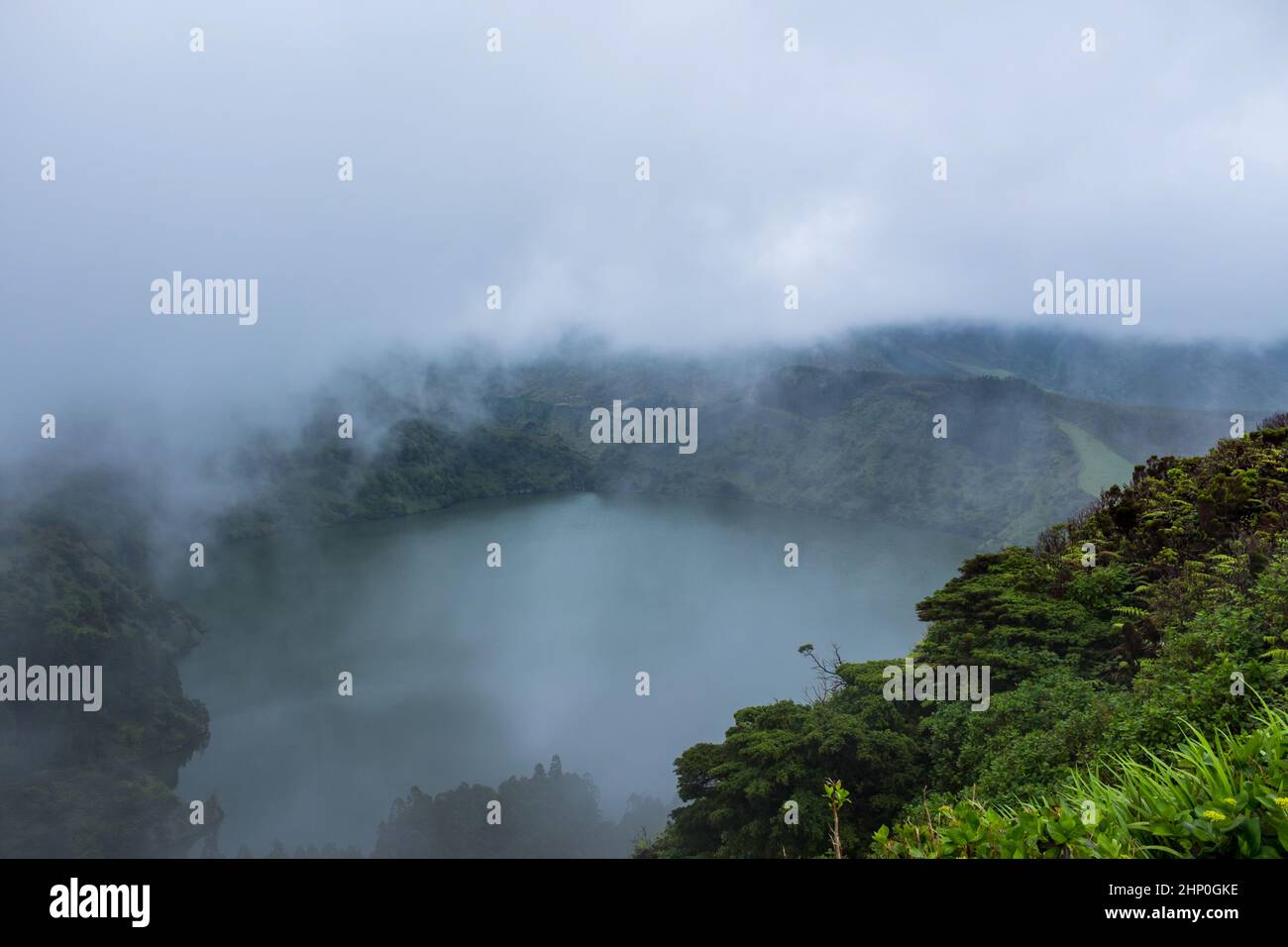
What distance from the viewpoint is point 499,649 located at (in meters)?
41.0

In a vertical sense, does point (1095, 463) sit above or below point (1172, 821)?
above

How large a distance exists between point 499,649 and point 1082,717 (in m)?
38.1

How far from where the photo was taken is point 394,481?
9288 cm

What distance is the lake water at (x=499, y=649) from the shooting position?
27406 mm

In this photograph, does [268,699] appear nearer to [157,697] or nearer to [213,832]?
[157,697]

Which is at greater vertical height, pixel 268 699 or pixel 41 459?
pixel 41 459

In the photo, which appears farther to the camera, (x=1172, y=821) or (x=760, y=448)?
(x=760, y=448)

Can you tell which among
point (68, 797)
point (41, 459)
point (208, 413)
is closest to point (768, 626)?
point (68, 797)

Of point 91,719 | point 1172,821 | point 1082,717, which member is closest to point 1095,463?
→ point 1082,717

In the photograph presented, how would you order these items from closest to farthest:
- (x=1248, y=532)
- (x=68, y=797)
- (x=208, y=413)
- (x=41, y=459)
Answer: (x=1248, y=532)
(x=68, y=797)
(x=41, y=459)
(x=208, y=413)

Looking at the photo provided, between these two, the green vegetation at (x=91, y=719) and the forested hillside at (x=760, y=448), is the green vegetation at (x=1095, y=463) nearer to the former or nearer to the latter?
the forested hillside at (x=760, y=448)

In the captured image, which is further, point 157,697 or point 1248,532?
point 157,697

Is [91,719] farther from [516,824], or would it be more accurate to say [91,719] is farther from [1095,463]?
[1095,463]

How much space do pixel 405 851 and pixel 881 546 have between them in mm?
51155
